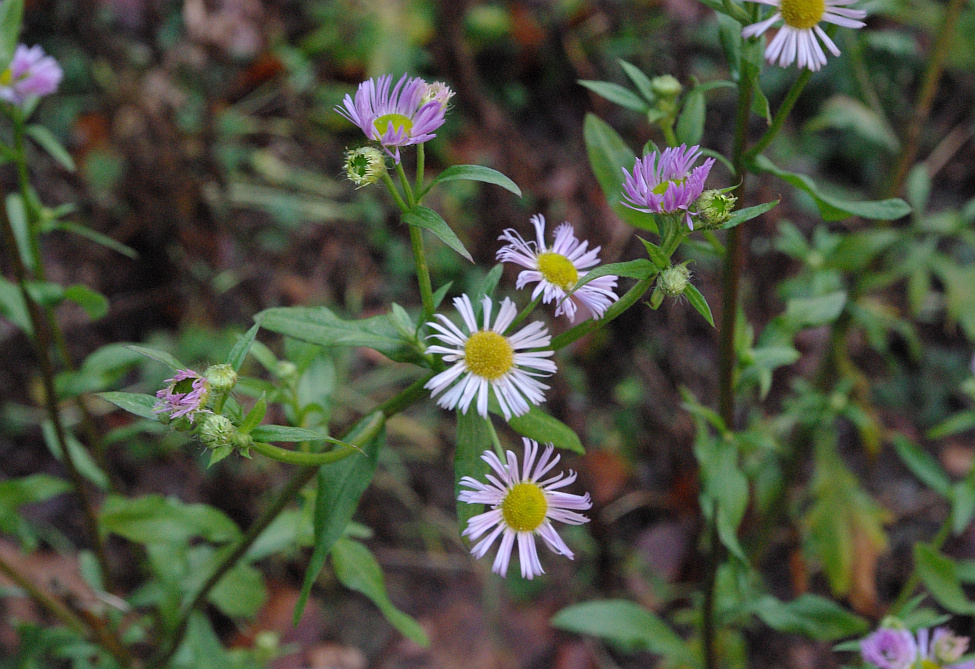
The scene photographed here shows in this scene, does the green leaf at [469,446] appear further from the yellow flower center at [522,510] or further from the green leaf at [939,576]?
the green leaf at [939,576]

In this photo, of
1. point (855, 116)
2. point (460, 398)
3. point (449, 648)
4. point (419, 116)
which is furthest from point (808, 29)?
point (449, 648)

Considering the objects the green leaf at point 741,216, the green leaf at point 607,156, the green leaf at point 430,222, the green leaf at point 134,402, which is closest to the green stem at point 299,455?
the green leaf at point 134,402

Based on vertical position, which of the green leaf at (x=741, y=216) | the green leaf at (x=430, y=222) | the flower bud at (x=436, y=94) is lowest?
the green leaf at (x=430, y=222)

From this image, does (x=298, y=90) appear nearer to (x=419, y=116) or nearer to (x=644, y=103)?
(x=644, y=103)

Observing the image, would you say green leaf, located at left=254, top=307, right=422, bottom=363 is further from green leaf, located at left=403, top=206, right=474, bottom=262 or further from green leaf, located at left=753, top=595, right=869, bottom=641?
green leaf, located at left=753, top=595, right=869, bottom=641

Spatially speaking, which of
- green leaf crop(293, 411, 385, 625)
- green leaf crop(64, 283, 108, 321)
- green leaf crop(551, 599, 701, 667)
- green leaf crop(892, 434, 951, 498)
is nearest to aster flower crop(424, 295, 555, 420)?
green leaf crop(293, 411, 385, 625)
